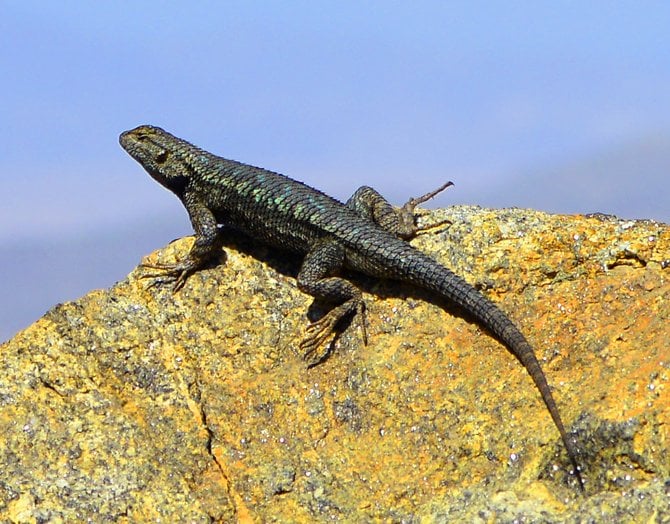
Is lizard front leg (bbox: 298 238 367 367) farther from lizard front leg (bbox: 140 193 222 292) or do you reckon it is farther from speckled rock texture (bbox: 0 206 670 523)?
lizard front leg (bbox: 140 193 222 292)

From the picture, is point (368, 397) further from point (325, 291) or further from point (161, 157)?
point (161, 157)

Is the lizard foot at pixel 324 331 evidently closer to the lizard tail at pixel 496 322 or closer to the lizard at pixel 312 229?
the lizard at pixel 312 229

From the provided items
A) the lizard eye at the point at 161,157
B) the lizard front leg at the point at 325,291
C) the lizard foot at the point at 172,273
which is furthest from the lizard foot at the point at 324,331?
the lizard eye at the point at 161,157

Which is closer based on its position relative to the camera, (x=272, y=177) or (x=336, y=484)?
(x=336, y=484)

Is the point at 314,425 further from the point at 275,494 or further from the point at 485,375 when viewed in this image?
the point at 485,375

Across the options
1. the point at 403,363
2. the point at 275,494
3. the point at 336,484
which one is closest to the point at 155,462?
the point at 275,494

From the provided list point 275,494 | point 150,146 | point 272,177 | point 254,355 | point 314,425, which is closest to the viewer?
point 275,494

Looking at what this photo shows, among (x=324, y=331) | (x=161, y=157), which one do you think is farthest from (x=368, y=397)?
(x=161, y=157)
